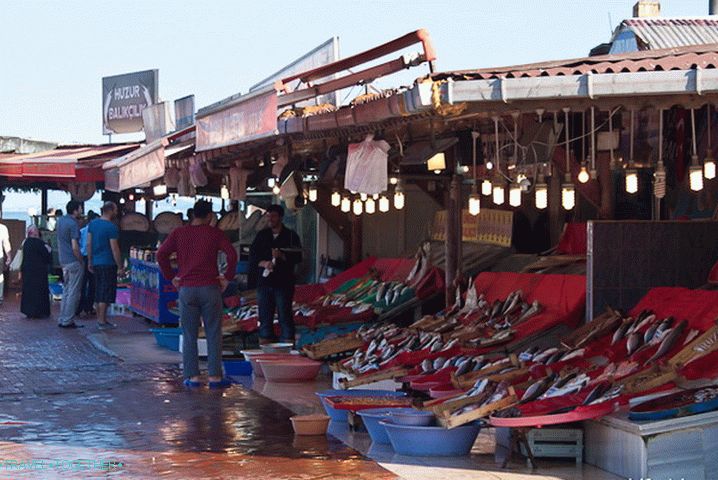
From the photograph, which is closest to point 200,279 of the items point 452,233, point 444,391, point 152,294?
point 452,233

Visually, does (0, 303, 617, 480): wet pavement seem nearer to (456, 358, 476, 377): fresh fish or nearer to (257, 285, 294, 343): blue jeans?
(456, 358, 476, 377): fresh fish

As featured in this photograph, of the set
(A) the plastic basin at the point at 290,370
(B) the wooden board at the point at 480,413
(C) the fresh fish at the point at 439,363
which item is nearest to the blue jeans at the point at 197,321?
(A) the plastic basin at the point at 290,370

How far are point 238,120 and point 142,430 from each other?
353cm

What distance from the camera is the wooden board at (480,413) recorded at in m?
8.98

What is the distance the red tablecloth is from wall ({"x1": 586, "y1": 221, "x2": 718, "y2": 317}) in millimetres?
449

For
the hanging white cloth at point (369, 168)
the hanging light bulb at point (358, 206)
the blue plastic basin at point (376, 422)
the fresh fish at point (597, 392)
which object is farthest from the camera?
the hanging light bulb at point (358, 206)

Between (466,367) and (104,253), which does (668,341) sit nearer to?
(466,367)

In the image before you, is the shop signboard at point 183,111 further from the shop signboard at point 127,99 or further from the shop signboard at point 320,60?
the shop signboard at point 127,99

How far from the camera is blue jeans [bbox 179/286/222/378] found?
13203 millimetres

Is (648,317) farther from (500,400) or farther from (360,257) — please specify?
(360,257)

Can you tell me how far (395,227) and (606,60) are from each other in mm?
9554

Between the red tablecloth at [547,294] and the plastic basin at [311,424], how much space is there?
2.30 metres

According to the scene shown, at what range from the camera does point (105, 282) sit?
64.8ft

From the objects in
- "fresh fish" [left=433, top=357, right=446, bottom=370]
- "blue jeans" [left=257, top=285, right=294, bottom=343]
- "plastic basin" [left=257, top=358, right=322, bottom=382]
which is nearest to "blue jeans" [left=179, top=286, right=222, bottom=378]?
"plastic basin" [left=257, top=358, right=322, bottom=382]
